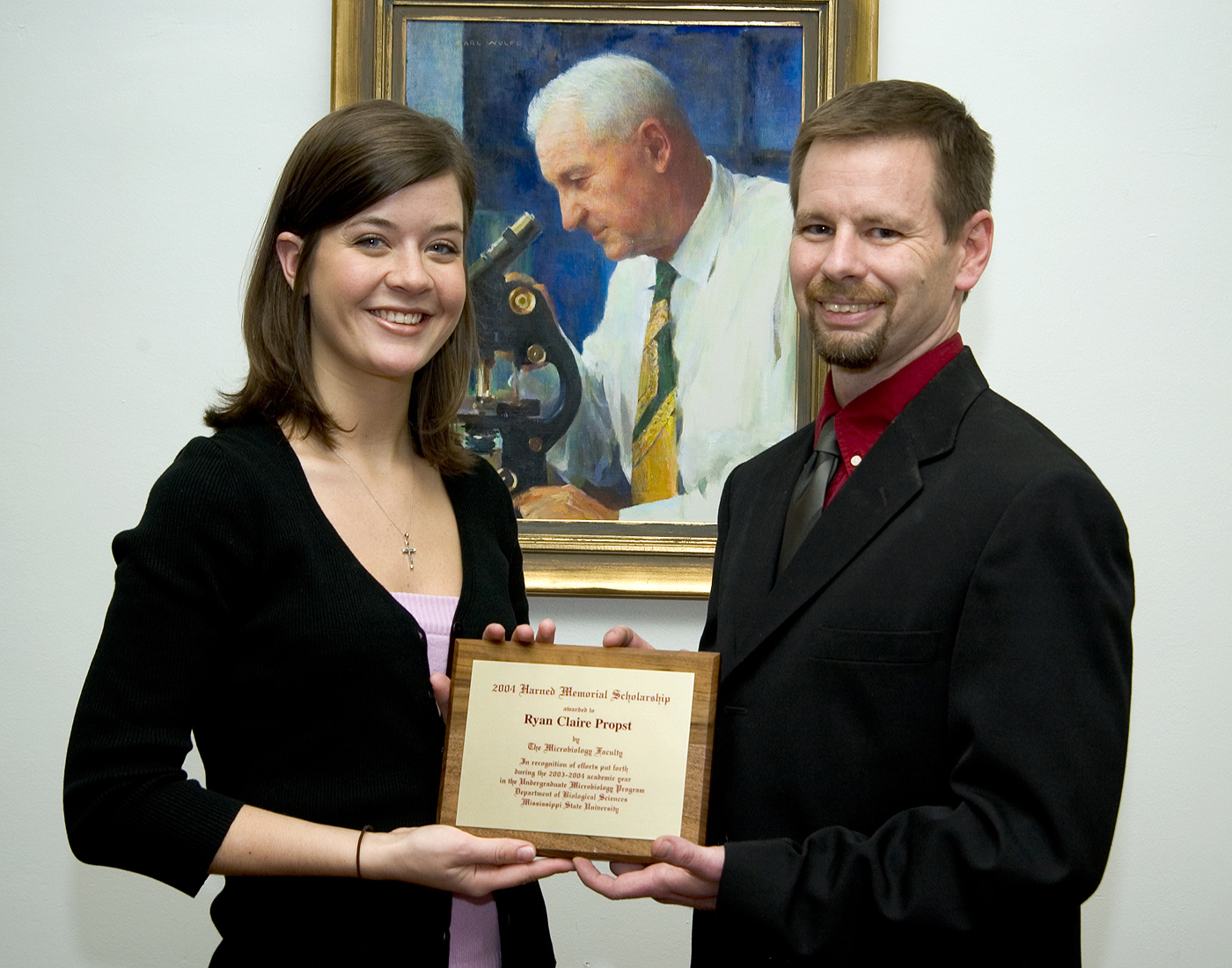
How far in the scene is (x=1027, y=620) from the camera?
4.44 feet

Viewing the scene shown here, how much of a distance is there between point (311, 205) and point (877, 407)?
36.9 inches

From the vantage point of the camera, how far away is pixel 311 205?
1696mm

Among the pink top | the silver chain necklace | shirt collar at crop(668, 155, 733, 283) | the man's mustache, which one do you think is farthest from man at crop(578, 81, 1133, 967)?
A: shirt collar at crop(668, 155, 733, 283)

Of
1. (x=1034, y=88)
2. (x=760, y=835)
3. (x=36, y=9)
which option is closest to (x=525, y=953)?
(x=760, y=835)

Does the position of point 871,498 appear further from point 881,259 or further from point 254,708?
point 254,708

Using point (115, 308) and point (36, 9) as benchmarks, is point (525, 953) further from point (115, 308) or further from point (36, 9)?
point (36, 9)

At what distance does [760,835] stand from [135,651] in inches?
35.8

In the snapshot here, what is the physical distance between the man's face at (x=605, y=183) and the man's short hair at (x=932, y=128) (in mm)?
922

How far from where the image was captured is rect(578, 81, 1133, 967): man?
1.35m

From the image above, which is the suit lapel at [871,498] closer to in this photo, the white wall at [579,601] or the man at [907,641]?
the man at [907,641]

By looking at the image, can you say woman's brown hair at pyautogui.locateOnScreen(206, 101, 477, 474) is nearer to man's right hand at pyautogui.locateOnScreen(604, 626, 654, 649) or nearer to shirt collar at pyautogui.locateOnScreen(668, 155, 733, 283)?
man's right hand at pyautogui.locateOnScreen(604, 626, 654, 649)

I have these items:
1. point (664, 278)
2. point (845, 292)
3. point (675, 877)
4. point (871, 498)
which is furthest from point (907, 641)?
point (664, 278)

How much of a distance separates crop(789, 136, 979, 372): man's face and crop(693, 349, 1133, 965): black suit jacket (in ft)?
0.35

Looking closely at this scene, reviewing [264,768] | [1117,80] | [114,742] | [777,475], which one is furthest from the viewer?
[1117,80]
